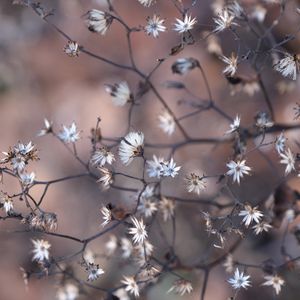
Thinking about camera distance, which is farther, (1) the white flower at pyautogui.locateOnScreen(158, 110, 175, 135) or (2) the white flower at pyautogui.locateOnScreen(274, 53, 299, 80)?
(1) the white flower at pyautogui.locateOnScreen(158, 110, 175, 135)

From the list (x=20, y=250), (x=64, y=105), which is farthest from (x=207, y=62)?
(x=20, y=250)

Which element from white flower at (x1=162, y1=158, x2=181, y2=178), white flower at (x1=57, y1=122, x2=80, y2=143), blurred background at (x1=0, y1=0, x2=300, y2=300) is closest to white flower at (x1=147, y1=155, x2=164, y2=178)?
white flower at (x1=162, y1=158, x2=181, y2=178)

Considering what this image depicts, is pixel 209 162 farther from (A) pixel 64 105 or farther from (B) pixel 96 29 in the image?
(B) pixel 96 29

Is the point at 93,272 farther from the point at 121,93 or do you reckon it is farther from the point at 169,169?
the point at 121,93

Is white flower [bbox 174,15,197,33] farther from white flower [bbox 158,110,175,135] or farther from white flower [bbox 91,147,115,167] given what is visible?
white flower [bbox 158,110,175,135]

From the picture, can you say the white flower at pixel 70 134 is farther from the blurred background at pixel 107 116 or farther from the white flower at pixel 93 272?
the blurred background at pixel 107 116

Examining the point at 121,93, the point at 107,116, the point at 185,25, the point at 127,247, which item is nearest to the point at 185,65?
the point at 121,93
